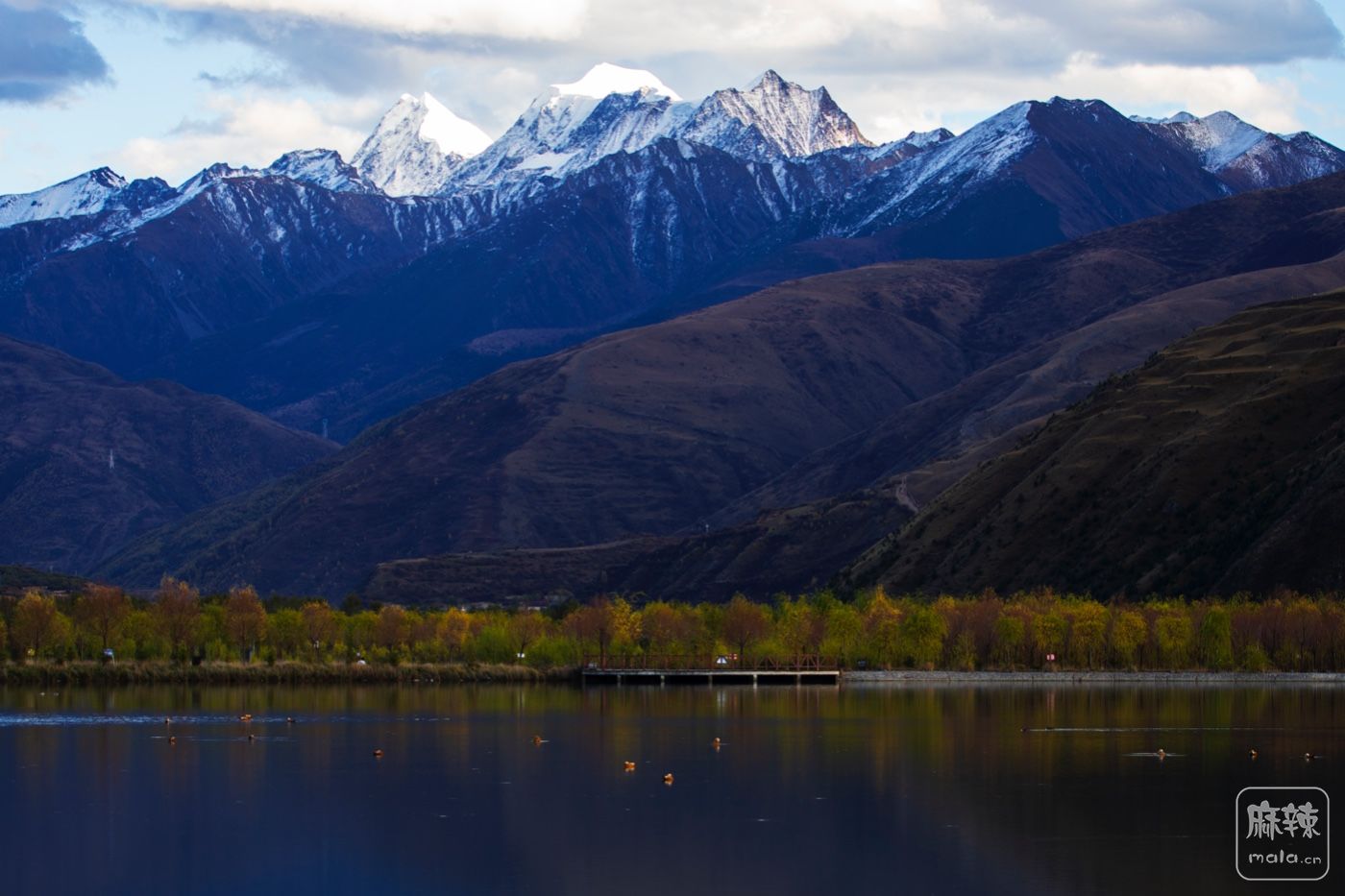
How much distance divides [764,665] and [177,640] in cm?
5167

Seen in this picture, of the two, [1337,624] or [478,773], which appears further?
[1337,624]

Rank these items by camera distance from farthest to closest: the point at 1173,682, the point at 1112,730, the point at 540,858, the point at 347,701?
the point at 1173,682 → the point at 347,701 → the point at 1112,730 → the point at 540,858

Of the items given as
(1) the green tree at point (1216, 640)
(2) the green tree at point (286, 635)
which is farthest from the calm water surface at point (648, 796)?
(2) the green tree at point (286, 635)

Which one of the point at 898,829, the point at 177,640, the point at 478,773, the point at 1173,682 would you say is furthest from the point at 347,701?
the point at 898,829

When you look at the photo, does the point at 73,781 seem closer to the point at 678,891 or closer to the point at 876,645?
the point at 678,891

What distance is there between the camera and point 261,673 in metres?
179

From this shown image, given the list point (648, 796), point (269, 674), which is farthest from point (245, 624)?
point (648, 796)

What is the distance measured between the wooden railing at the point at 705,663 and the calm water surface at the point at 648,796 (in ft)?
127

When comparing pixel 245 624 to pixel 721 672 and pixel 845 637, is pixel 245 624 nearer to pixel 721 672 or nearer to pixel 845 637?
pixel 721 672

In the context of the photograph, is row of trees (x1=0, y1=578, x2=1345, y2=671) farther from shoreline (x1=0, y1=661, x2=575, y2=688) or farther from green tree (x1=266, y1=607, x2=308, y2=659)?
shoreline (x1=0, y1=661, x2=575, y2=688)

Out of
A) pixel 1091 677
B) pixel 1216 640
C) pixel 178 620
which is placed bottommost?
pixel 1091 677

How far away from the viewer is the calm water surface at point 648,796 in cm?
7494

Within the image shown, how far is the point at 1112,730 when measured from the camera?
12125 cm

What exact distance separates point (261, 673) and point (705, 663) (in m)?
39.9
